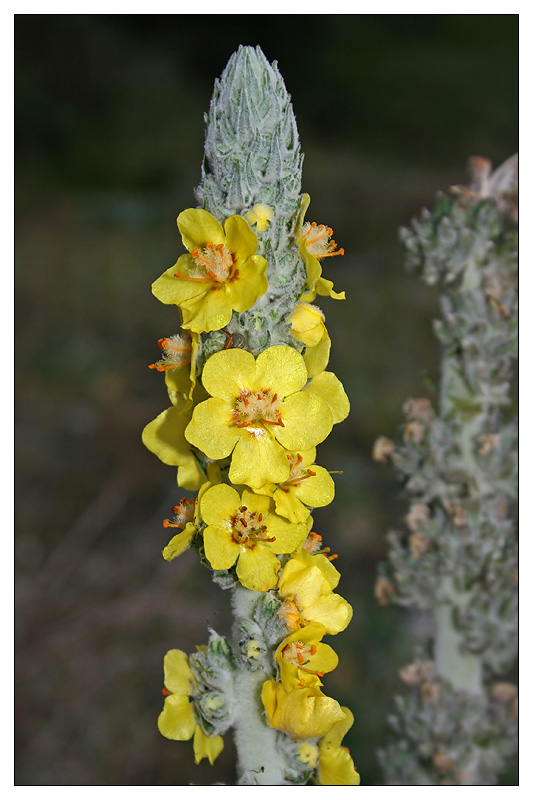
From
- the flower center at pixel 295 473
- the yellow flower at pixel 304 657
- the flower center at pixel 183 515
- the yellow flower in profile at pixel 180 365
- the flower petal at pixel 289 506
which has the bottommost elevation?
the yellow flower at pixel 304 657

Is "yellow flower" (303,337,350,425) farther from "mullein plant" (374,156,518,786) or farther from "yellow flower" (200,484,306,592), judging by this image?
"mullein plant" (374,156,518,786)

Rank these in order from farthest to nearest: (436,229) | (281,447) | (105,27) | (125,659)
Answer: (105,27) < (125,659) < (436,229) < (281,447)

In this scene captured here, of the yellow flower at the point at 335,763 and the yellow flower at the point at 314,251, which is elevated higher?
the yellow flower at the point at 314,251

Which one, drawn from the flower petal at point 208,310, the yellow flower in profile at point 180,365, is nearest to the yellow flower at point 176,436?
the yellow flower in profile at point 180,365

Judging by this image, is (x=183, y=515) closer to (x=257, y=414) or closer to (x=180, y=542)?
(x=180, y=542)

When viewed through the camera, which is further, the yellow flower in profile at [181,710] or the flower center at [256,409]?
the yellow flower in profile at [181,710]

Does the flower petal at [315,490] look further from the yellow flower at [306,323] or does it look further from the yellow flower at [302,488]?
the yellow flower at [306,323]

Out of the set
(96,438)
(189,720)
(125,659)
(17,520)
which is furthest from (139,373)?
(189,720)

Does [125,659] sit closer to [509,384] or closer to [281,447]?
[509,384]
